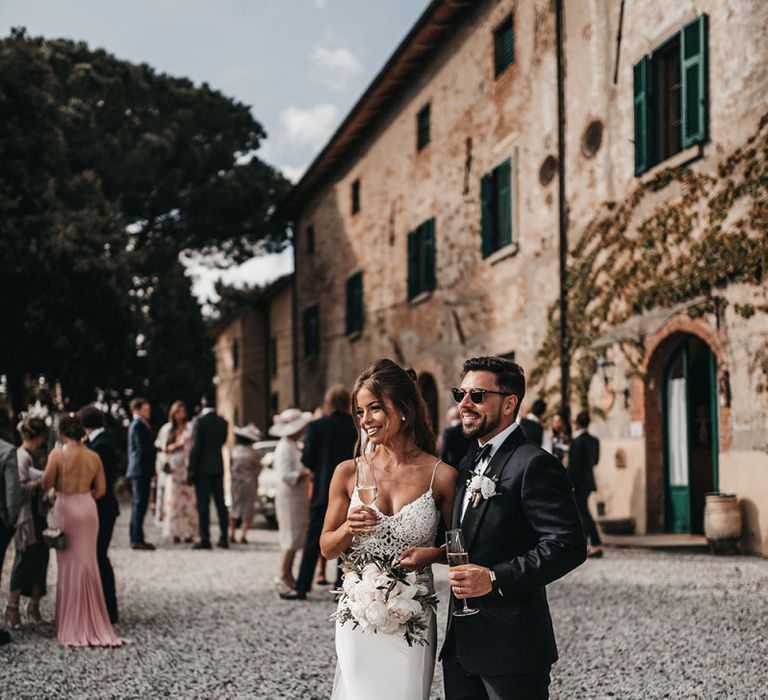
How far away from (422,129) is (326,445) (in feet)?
45.4

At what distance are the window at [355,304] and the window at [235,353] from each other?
Answer: 14.7m

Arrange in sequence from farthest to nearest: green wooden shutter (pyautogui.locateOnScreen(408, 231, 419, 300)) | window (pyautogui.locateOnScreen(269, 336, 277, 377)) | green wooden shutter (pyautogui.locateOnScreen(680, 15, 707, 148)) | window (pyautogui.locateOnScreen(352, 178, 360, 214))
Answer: window (pyautogui.locateOnScreen(269, 336, 277, 377))
window (pyautogui.locateOnScreen(352, 178, 360, 214))
green wooden shutter (pyautogui.locateOnScreen(408, 231, 419, 300))
green wooden shutter (pyautogui.locateOnScreen(680, 15, 707, 148))

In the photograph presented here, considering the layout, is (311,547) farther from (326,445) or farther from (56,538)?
(56,538)

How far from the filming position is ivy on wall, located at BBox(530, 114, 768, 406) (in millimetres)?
11781

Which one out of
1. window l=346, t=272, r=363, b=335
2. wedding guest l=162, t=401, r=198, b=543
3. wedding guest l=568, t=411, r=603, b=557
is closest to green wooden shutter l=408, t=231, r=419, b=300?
window l=346, t=272, r=363, b=335

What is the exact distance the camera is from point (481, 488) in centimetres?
332

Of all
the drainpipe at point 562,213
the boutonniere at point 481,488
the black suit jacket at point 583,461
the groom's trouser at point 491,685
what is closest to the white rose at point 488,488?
the boutonniere at point 481,488

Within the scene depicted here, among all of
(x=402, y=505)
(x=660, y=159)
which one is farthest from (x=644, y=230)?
(x=402, y=505)

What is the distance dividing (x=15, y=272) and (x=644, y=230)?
1344cm

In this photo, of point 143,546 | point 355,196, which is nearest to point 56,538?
point 143,546

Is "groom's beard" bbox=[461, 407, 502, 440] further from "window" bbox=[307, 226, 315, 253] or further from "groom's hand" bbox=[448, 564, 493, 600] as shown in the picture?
"window" bbox=[307, 226, 315, 253]

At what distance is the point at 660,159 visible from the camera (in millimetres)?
13641

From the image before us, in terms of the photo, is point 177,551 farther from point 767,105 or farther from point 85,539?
point 767,105

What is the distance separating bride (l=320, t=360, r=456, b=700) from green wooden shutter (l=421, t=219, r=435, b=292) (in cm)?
1686
